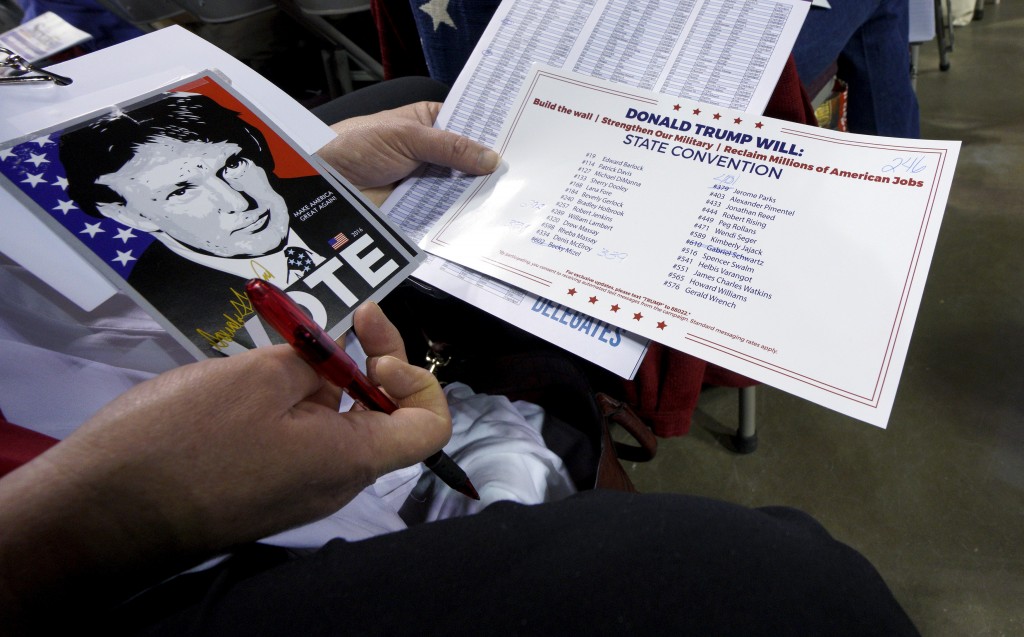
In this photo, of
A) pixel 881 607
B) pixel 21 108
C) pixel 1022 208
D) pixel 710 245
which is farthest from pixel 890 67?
pixel 21 108

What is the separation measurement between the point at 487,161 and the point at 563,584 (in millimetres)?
404

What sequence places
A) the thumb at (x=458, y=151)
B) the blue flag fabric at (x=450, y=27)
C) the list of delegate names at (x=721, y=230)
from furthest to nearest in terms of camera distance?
the blue flag fabric at (x=450, y=27), the thumb at (x=458, y=151), the list of delegate names at (x=721, y=230)

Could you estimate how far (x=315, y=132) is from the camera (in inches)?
20.6

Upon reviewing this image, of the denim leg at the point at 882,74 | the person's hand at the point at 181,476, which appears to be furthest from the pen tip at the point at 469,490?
the denim leg at the point at 882,74

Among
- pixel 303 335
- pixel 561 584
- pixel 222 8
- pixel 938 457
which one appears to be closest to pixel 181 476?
pixel 303 335

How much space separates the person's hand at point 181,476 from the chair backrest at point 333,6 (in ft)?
3.90

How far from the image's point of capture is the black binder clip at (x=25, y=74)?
466mm

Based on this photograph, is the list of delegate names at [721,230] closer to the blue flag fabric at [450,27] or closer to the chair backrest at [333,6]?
the blue flag fabric at [450,27]

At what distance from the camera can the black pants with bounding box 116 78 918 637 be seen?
244 mm

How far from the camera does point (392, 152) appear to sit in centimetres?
56

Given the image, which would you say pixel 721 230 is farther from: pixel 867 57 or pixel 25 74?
pixel 25 74

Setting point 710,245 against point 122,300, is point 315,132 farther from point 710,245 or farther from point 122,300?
point 710,245

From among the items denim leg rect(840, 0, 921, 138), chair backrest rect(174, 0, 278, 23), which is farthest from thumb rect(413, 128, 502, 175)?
chair backrest rect(174, 0, 278, 23)
